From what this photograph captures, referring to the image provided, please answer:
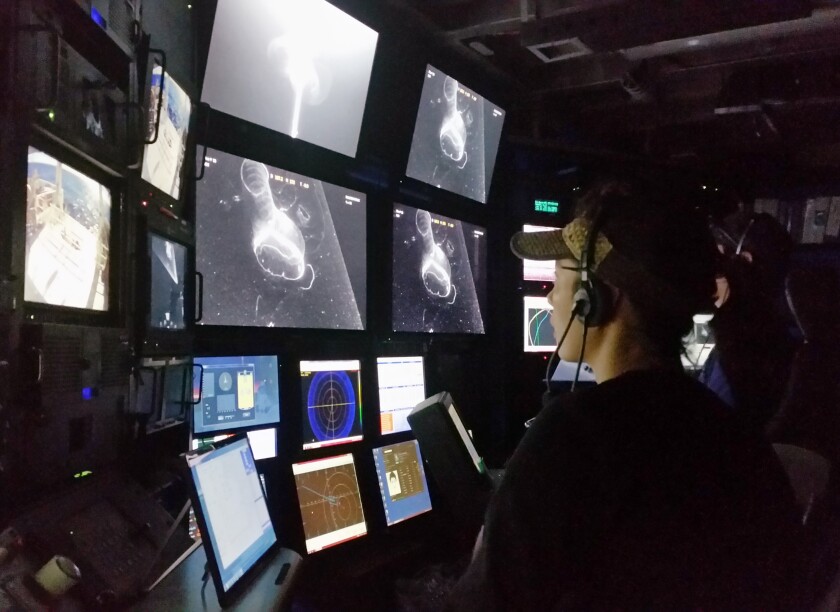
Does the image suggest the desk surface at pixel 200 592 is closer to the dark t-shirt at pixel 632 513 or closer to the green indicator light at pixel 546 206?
the dark t-shirt at pixel 632 513

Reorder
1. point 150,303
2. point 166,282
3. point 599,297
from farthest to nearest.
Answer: point 166,282 < point 150,303 < point 599,297

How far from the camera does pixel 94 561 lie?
1332 mm

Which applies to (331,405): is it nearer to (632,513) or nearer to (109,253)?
(109,253)

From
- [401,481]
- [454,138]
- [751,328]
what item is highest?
[454,138]

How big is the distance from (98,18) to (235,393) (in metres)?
1.36

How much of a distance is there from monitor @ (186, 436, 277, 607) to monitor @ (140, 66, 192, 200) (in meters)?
Result: 0.74

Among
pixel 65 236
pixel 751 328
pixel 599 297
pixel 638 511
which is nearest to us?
pixel 638 511

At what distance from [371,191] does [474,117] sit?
0.84 meters

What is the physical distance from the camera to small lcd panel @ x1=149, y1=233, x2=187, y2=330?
5.96 ft

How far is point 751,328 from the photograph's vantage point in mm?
2100

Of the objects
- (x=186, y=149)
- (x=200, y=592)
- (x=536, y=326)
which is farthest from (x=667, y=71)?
(x=200, y=592)

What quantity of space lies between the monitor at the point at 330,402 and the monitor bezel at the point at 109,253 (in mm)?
1096

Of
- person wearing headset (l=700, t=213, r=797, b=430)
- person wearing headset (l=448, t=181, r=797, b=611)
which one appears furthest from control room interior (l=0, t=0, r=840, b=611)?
person wearing headset (l=448, t=181, r=797, b=611)

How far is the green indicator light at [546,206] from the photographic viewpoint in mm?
3977
